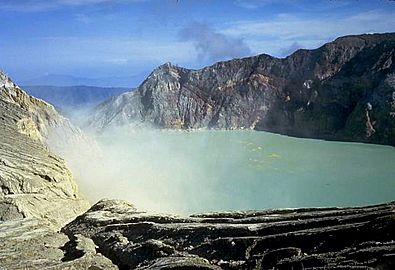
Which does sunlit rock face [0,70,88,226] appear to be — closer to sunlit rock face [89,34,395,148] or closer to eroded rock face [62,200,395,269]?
eroded rock face [62,200,395,269]

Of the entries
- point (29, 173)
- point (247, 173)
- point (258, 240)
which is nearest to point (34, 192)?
point (29, 173)

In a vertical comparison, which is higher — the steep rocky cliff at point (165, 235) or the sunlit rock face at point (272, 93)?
the sunlit rock face at point (272, 93)

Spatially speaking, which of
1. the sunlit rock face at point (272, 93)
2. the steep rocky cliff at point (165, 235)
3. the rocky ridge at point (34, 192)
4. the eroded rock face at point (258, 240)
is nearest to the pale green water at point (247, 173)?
Answer: the rocky ridge at point (34, 192)

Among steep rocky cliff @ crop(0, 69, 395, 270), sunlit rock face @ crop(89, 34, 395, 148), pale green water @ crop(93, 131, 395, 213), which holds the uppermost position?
sunlit rock face @ crop(89, 34, 395, 148)

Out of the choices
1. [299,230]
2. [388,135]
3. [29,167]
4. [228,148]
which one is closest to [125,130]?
[228,148]

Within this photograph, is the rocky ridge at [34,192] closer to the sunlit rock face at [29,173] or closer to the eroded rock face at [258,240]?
the sunlit rock face at [29,173]

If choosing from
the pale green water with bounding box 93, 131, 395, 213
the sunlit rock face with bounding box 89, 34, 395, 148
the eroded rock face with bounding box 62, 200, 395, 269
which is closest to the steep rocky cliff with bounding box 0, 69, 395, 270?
the eroded rock face with bounding box 62, 200, 395, 269

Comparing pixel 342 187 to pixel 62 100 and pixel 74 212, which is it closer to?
pixel 74 212
